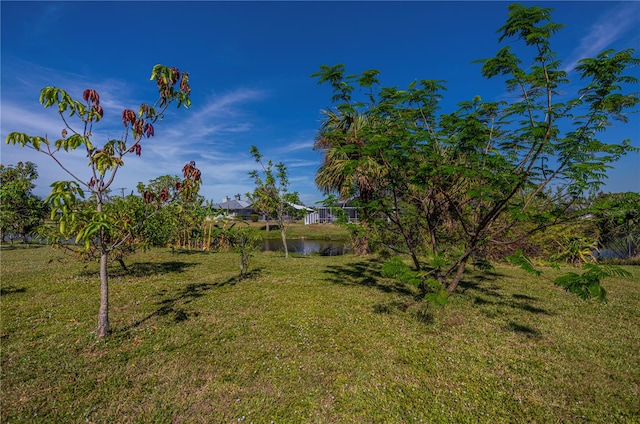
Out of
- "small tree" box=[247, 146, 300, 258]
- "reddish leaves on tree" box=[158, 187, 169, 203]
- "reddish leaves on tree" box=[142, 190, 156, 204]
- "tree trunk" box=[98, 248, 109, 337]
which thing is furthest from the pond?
"tree trunk" box=[98, 248, 109, 337]

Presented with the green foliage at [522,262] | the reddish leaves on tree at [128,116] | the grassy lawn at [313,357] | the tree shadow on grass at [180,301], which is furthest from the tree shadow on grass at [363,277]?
the reddish leaves on tree at [128,116]

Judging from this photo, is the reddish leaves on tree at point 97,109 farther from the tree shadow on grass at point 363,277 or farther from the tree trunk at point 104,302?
the tree shadow on grass at point 363,277

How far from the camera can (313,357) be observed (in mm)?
4594

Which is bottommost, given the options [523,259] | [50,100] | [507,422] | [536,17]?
[507,422]

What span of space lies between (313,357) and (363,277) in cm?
642

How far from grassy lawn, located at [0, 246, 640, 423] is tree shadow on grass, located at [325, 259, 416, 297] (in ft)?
2.00

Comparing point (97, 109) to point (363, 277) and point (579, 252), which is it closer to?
point (363, 277)

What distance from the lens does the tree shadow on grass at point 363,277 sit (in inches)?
353

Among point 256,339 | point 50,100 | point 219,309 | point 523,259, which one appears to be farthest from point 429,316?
point 50,100

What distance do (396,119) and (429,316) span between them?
16.4 ft

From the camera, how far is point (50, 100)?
410cm

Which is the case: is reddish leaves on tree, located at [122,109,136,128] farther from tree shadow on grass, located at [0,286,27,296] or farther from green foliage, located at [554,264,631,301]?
green foliage, located at [554,264,631,301]

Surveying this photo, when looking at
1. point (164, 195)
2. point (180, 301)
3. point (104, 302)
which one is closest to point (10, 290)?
point (180, 301)

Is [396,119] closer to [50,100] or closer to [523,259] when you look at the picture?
[523,259]
